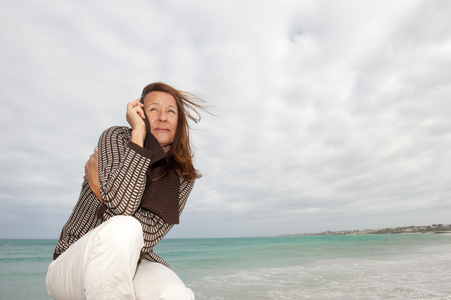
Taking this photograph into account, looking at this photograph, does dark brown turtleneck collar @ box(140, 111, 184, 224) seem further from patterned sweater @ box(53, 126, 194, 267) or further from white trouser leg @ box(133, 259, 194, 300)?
white trouser leg @ box(133, 259, 194, 300)

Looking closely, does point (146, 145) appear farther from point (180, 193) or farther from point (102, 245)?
point (102, 245)

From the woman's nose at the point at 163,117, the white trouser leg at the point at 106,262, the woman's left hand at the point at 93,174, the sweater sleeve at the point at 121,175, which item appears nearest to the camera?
the white trouser leg at the point at 106,262

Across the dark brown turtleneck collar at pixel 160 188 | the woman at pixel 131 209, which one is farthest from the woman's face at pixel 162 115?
the dark brown turtleneck collar at pixel 160 188

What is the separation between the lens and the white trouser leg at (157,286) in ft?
5.05

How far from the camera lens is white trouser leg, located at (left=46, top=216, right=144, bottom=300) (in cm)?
123

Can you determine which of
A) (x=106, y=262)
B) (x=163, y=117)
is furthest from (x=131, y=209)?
(x=163, y=117)

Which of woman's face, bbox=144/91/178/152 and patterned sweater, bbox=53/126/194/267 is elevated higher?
woman's face, bbox=144/91/178/152

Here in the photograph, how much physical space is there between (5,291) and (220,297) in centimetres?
435

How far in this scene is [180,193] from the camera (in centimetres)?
227

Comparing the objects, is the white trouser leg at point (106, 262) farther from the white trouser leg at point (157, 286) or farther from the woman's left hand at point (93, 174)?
the woman's left hand at point (93, 174)

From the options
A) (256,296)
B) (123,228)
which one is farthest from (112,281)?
→ (256,296)

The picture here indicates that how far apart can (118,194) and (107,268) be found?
0.40m

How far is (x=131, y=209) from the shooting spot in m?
1.58

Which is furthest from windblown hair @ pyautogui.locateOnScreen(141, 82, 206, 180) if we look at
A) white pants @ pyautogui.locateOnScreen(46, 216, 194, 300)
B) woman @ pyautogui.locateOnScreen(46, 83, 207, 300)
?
white pants @ pyautogui.locateOnScreen(46, 216, 194, 300)
